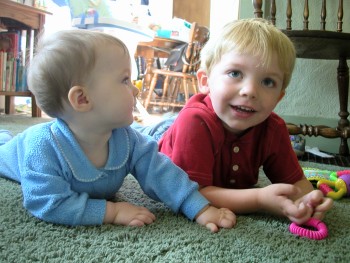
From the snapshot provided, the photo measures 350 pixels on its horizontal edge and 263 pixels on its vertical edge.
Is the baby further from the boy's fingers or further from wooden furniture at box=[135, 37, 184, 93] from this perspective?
wooden furniture at box=[135, 37, 184, 93]

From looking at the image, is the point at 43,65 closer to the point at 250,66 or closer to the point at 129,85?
the point at 129,85

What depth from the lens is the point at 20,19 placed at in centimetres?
229

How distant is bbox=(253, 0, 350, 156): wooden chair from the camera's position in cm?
118

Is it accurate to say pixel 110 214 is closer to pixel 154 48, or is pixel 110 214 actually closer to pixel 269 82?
pixel 269 82

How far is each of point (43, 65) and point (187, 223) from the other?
0.36m

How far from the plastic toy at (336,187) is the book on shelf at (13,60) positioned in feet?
6.51

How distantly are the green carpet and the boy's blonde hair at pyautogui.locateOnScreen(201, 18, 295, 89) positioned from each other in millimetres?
310

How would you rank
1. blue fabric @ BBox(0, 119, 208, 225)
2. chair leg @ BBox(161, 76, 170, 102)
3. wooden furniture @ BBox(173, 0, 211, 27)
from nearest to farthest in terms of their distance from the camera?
blue fabric @ BBox(0, 119, 208, 225) → chair leg @ BBox(161, 76, 170, 102) → wooden furniture @ BBox(173, 0, 211, 27)

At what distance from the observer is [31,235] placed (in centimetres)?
56

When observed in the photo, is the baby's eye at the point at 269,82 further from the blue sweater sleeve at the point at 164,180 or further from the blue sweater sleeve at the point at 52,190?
the blue sweater sleeve at the point at 52,190

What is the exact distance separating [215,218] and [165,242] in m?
0.12

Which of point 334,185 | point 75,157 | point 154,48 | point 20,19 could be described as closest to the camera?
point 75,157

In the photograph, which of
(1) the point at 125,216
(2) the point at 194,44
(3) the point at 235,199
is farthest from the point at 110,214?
(2) the point at 194,44

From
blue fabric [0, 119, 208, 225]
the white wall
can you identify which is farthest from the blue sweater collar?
the white wall
